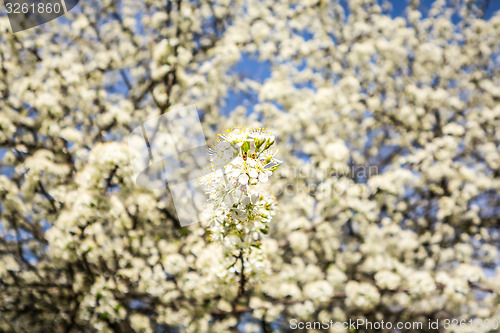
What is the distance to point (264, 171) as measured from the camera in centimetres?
177

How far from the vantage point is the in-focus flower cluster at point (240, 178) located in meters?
1.73

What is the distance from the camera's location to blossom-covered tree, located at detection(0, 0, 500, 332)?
376cm

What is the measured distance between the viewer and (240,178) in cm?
169

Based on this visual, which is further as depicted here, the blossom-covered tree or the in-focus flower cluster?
the blossom-covered tree

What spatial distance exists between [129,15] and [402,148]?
627 centimetres

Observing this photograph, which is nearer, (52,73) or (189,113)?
(52,73)

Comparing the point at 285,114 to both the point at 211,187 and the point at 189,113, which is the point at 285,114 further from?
the point at 211,187

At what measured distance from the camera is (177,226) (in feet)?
14.4

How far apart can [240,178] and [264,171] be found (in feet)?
0.53

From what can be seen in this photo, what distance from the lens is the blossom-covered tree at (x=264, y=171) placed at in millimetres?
3760

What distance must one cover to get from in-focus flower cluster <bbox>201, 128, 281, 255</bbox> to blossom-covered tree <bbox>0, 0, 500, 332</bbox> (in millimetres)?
26

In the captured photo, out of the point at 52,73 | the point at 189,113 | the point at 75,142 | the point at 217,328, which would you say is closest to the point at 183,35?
the point at 189,113

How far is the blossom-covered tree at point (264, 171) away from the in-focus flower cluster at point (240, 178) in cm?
3

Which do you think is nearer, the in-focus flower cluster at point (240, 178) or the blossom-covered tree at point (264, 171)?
the in-focus flower cluster at point (240, 178)
